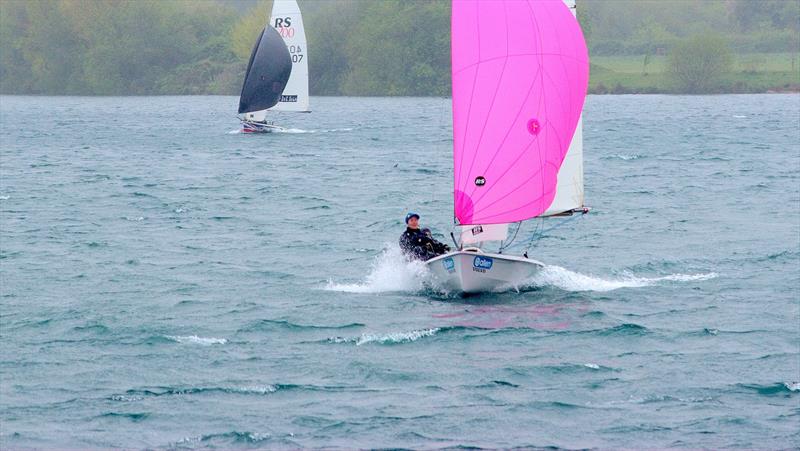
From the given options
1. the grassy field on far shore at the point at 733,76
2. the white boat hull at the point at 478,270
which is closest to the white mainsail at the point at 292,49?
the white boat hull at the point at 478,270

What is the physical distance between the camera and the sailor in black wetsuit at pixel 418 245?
27812 millimetres

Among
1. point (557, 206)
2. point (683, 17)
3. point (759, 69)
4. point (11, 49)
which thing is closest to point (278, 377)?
point (557, 206)

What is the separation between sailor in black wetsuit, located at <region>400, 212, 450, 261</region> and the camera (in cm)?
2781

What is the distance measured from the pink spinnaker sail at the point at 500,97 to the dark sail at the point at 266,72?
49.9 m

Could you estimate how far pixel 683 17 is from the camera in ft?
623

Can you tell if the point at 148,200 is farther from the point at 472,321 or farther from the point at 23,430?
the point at 23,430

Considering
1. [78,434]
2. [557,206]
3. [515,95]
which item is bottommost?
[78,434]

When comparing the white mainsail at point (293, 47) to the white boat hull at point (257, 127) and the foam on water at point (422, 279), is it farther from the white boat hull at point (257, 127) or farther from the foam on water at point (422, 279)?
the foam on water at point (422, 279)

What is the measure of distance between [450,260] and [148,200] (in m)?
22.2

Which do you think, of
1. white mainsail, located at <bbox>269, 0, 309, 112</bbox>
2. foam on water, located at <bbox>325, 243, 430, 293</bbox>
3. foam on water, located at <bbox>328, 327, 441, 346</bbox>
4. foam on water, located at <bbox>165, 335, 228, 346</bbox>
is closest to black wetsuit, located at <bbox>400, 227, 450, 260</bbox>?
foam on water, located at <bbox>325, 243, 430, 293</bbox>

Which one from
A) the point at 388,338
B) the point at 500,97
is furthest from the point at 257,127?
the point at 388,338

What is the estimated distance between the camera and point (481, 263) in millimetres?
26875

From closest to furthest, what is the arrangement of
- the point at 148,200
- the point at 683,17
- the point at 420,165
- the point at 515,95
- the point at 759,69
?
1. the point at 515,95
2. the point at 148,200
3. the point at 420,165
4. the point at 759,69
5. the point at 683,17

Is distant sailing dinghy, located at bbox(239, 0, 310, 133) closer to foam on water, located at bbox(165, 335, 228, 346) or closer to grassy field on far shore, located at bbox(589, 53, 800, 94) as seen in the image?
foam on water, located at bbox(165, 335, 228, 346)
